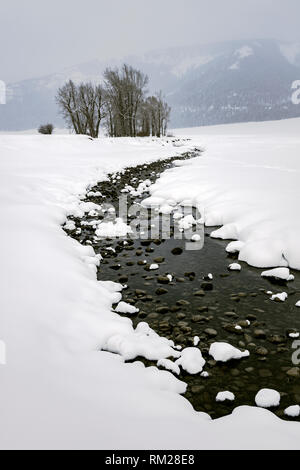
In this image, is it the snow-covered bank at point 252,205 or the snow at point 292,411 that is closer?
the snow at point 292,411

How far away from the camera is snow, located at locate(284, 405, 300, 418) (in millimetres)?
2830

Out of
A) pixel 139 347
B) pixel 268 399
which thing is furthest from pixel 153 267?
pixel 268 399

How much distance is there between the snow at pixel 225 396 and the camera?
306cm

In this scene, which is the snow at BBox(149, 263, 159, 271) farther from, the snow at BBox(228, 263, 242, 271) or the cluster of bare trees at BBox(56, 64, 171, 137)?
the cluster of bare trees at BBox(56, 64, 171, 137)

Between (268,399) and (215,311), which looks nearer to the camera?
(268,399)

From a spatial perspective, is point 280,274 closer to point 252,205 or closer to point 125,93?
point 252,205

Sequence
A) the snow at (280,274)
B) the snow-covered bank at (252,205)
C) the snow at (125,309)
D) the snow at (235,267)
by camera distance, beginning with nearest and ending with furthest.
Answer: the snow at (125,309) < the snow at (280,274) < the snow at (235,267) < the snow-covered bank at (252,205)

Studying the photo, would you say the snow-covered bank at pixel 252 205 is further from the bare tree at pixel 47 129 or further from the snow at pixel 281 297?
the bare tree at pixel 47 129

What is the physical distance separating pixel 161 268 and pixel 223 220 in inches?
125

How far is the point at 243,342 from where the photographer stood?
155 inches

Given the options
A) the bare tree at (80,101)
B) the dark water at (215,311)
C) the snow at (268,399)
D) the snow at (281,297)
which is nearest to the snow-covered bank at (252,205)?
the dark water at (215,311)

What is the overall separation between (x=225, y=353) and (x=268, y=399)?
2.36 feet

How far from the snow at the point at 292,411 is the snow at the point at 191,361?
948mm

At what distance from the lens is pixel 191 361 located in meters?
3.51
